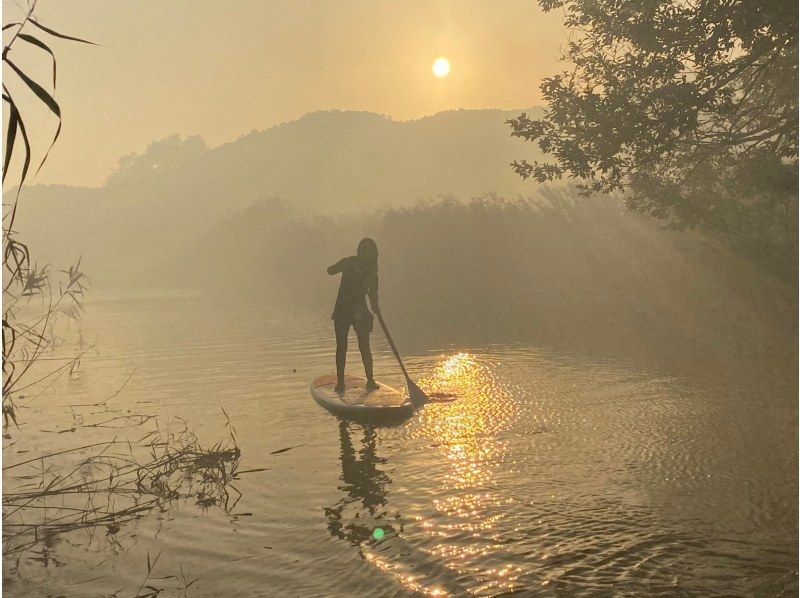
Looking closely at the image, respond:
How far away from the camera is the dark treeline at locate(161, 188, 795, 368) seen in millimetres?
16562

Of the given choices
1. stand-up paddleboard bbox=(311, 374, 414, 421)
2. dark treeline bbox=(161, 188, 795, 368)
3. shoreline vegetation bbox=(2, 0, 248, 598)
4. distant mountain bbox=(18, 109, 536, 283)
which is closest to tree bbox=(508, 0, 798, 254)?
dark treeline bbox=(161, 188, 795, 368)

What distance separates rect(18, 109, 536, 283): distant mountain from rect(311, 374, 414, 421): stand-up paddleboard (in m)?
55.6

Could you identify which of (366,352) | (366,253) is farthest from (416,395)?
(366,253)

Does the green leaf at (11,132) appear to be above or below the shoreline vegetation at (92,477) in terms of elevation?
above

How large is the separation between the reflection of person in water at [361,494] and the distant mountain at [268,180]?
5863cm

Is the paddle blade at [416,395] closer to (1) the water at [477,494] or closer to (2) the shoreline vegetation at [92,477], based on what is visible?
(1) the water at [477,494]

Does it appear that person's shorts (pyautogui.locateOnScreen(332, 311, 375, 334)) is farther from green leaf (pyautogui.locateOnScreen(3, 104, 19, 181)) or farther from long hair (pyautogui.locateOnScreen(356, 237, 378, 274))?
green leaf (pyautogui.locateOnScreen(3, 104, 19, 181))

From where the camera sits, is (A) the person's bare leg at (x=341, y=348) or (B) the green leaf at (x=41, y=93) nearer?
(B) the green leaf at (x=41, y=93)

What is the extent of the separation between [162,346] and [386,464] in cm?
1294

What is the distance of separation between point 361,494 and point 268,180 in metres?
109

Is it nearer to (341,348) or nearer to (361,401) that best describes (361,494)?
(361,401)

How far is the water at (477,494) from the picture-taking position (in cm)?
550

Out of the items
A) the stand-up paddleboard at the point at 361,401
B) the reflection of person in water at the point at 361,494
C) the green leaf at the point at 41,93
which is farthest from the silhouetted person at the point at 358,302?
the green leaf at the point at 41,93

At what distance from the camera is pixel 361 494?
24.2ft
